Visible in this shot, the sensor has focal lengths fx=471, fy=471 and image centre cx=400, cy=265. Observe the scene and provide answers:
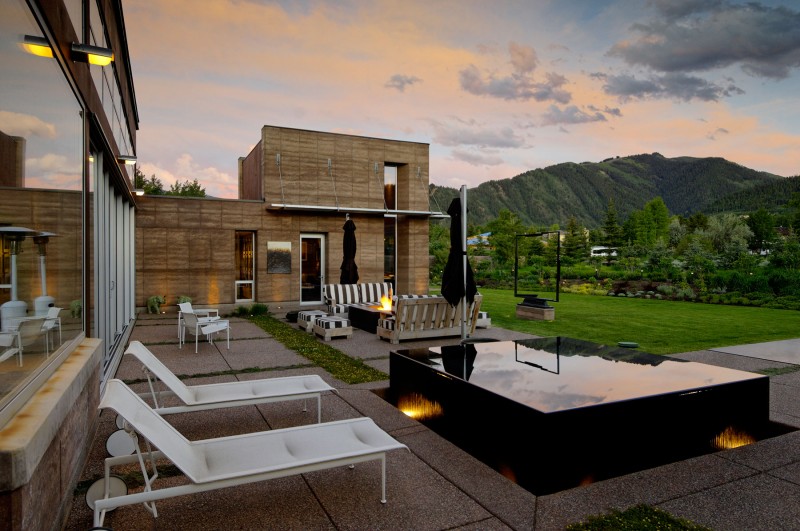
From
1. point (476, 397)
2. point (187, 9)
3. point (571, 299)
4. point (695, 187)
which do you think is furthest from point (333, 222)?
point (695, 187)

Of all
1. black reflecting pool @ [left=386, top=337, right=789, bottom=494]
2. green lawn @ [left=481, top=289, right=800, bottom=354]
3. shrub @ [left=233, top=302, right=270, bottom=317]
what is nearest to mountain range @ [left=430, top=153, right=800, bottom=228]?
green lawn @ [left=481, top=289, right=800, bottom=354]

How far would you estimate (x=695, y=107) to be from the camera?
28000mm

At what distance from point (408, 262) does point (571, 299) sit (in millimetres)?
6662

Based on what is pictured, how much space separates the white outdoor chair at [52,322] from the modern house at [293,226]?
454 inches

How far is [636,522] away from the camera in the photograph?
2818 millimetres

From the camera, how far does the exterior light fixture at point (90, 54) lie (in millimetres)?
3995

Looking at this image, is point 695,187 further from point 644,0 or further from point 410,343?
point 410,343

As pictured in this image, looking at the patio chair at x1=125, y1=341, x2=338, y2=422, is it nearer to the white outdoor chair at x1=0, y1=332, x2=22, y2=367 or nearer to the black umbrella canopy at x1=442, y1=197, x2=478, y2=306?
the white outdoor chair at x1=0, y1=332, x2=22, y2=367

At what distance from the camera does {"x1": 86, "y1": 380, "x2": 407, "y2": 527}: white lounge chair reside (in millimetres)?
2688

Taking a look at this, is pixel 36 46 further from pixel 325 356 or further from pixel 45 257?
Answer: pixel 325 356

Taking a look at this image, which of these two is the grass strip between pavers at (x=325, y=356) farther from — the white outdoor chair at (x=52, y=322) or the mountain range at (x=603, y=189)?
the mountain range at (x=603, y=189)

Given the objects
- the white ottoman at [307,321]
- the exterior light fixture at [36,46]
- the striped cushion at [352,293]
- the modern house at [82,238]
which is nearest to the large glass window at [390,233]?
the modern house at [82,238]

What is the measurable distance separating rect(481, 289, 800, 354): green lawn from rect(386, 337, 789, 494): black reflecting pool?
3880mm

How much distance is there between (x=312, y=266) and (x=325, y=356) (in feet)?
27.8
